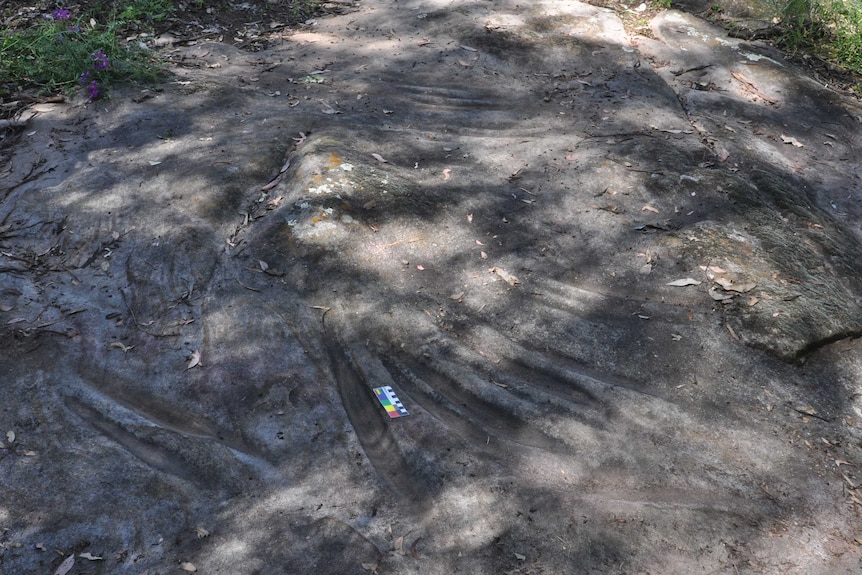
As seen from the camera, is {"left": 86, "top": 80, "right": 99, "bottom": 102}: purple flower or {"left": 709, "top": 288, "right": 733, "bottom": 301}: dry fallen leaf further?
{"left": 86, "top": 80, "right": 99, "bottom": 102}: purple flower

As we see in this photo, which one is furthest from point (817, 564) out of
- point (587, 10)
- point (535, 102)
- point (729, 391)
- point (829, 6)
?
point (829, 6)

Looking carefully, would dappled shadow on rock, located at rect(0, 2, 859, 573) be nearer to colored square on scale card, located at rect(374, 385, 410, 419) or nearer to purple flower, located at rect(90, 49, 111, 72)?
colored square on scale card, located at rect(374, 385, 410, 419)

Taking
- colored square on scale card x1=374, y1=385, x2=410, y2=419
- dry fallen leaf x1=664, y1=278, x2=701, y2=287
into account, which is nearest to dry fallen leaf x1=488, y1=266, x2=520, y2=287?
dry fallen leaf x1=664, y1=278, x2=701, y2=287

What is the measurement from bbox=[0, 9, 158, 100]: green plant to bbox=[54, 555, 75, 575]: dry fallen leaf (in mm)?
4234

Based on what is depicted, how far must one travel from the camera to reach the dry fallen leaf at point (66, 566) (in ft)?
8.66

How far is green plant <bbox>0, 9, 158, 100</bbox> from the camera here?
5.79m

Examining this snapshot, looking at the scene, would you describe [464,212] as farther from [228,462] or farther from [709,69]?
[709,69]

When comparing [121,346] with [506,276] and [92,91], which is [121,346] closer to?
[506,276]

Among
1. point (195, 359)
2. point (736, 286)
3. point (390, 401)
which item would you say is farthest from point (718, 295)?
point (195, 359)

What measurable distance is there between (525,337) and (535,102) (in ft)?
9.53

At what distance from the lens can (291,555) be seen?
8.96 feet

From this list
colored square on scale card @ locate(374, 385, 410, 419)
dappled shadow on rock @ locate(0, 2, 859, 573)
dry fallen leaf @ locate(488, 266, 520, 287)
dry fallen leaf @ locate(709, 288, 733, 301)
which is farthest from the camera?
dry fallen leaf @ locate(488, 266, 520, 287)

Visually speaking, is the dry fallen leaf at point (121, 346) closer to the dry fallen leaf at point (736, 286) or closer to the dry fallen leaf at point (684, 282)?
the dry fallen leaf at point (684, 282)

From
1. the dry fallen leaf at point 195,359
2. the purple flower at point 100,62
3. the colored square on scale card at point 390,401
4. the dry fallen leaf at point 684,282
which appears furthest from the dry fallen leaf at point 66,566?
the purple flower at point 100,62
